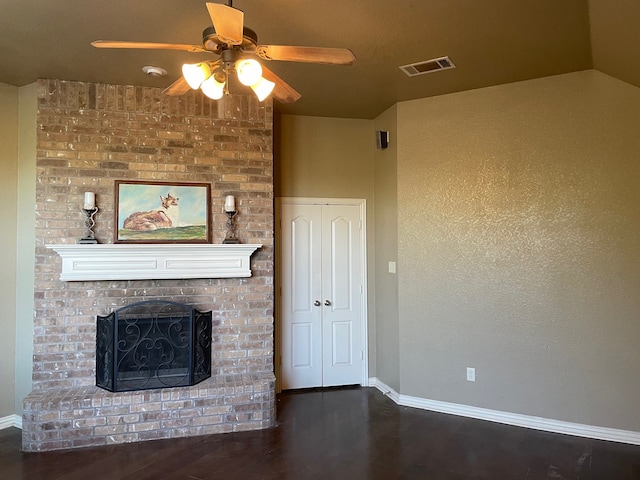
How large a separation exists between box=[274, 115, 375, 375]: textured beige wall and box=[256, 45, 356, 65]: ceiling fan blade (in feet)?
8.35

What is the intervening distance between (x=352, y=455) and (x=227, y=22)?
2.90 metres

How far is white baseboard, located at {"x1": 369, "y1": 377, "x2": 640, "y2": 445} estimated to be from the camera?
10.9 ft

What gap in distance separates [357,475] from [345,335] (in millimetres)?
1942

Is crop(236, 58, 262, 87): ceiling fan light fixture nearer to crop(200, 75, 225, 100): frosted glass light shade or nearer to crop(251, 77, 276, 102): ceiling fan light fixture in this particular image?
crop(251, 77, 276, 102): ceiling fan light fixture

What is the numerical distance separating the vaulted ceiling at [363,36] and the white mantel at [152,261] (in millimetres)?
1412

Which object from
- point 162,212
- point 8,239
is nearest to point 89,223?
point 162,212

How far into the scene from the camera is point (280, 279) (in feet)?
15.0

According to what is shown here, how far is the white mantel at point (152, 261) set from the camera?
136 inches

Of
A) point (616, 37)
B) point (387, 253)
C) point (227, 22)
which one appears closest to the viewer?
point (227, 22)

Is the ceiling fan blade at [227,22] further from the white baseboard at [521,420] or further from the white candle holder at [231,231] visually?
the white baseboard at [521,420]

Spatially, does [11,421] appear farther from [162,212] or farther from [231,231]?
[231,231]

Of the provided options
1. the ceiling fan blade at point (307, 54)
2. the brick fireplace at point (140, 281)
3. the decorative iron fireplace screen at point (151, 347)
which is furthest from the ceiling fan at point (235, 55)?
the decorative iron fireplace screen at point (151, 347)

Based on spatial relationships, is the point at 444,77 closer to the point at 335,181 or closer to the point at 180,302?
the point at 335,181

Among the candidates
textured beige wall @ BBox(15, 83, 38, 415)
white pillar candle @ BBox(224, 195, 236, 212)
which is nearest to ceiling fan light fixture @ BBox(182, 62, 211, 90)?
white pillar candle @ BBox(224, 195, 236, 212)
